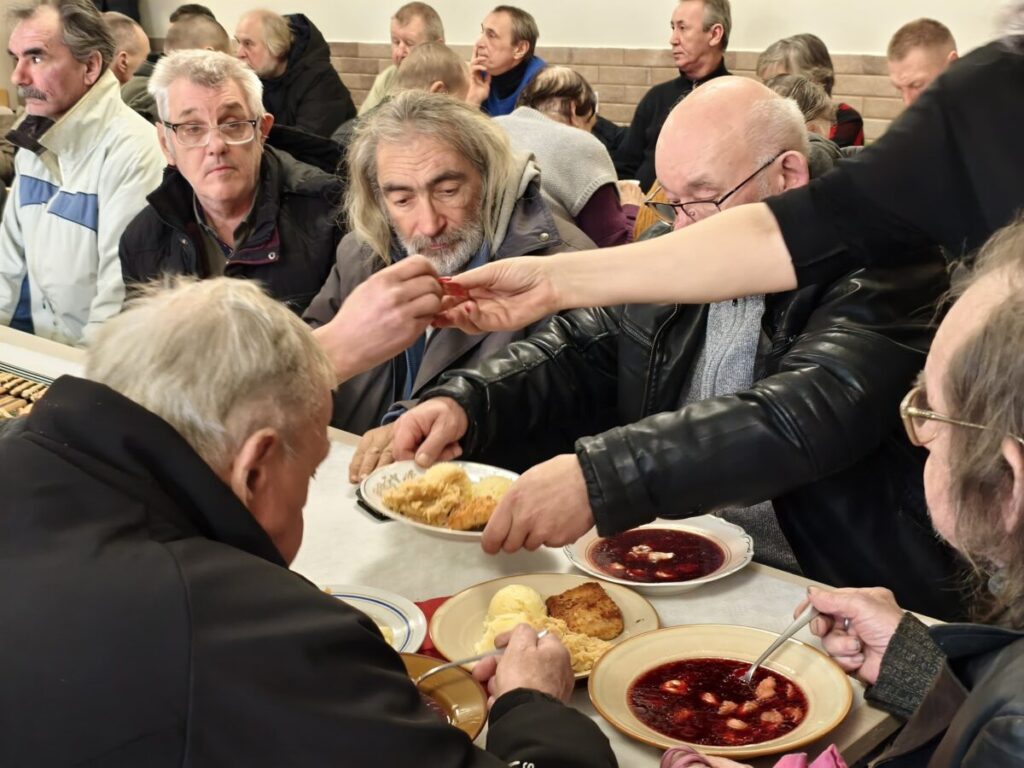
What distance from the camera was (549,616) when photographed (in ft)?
5.65

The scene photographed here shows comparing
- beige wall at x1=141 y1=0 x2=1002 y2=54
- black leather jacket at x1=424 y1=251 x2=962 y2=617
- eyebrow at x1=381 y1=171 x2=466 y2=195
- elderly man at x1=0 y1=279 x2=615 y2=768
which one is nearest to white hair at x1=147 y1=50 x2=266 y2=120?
eyebrow at x1=381 y1=171 x2=466 y2=195

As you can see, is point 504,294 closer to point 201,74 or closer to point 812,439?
point 812,439

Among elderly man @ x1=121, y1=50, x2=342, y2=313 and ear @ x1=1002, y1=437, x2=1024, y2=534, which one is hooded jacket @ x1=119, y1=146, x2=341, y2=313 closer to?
elderly man @ x1=121, y1=50, x2=342, y2=313

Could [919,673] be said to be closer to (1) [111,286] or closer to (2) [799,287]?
(2) [799,287]

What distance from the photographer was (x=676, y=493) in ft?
6.44

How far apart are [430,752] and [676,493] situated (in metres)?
0.90

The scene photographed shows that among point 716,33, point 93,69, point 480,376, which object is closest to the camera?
point 480,376

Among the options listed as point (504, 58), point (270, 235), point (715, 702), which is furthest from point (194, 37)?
point (715, 702)

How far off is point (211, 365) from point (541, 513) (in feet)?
2.63

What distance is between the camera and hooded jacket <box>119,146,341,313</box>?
11.6 feet

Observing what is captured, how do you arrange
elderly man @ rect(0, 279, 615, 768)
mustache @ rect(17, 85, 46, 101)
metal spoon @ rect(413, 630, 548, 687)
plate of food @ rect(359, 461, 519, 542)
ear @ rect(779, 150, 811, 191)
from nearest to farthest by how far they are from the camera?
1. elderly man @ rect(0, 279, 615, 768)
2. metal spoon @ rect(413, 630, 548, 687)
3. plate of food @ rect(359, 461, 519, 542)
4. ear @ rect(779, 150, 811, 191)
5. mustache @ rect(17, 85, 46, 101)

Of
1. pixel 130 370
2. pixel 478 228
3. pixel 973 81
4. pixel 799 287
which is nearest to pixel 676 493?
pixel 799 287

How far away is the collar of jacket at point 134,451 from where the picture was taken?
1091 millimetres

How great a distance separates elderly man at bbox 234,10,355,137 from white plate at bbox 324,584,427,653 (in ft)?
19.4
